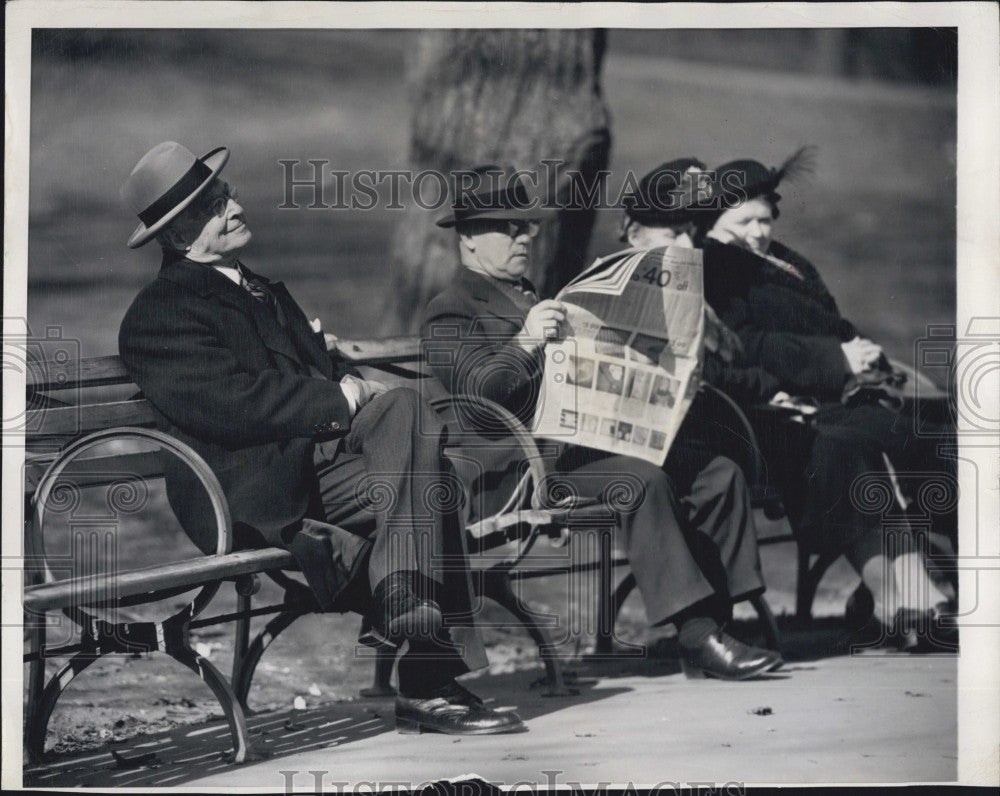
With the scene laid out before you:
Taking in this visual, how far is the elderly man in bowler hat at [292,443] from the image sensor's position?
5.72 meters

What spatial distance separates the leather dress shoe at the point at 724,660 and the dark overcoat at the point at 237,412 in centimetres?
132

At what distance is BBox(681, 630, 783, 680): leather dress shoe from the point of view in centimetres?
623

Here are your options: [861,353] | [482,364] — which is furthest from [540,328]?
[861,353]

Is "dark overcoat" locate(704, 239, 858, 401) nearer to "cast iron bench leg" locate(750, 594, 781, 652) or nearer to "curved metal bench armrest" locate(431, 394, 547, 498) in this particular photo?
"cast iron bench leg" locate(750, 594, 781, 652)

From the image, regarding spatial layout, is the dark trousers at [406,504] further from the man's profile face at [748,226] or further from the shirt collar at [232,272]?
the man's profile face at [748,226]

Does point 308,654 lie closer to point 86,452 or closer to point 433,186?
point 86,452

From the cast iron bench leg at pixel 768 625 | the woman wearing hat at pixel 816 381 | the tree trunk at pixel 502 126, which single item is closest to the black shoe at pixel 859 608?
the woman wearing hat at pixel 816 381

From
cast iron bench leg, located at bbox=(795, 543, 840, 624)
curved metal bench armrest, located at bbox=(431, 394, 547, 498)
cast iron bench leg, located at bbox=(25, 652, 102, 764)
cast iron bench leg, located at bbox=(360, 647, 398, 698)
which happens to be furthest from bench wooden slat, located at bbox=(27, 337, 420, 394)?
cast iron bench leg, located at bbox=(795, 543, 840, 624)

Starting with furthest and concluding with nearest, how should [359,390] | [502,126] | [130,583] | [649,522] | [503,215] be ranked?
[502,126] < [503,215] < [649,522] < [359,390] < [130,583]

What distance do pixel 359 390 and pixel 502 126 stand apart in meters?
1.25

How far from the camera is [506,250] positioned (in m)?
6.31

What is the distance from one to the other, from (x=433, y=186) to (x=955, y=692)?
2.61m

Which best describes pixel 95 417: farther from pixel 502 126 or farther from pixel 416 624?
pixel 502 126

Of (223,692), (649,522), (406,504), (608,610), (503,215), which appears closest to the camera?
(223,692)
